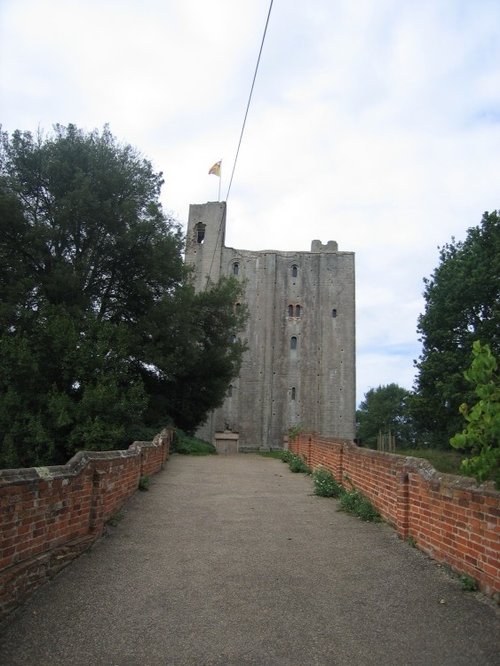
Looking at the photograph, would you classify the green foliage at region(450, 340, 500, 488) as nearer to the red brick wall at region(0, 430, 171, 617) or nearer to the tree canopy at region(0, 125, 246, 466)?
the red brick wall at region(0, 430, 171, 617)

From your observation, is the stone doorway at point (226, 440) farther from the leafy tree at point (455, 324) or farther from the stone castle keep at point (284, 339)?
the leafy tree at point (455, 324)

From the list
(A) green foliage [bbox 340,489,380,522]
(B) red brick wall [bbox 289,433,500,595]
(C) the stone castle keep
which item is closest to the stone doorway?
(C) the stone castle keep

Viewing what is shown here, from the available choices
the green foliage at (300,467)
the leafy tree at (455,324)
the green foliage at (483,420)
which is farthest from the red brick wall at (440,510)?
the leafy tree at (455,324)

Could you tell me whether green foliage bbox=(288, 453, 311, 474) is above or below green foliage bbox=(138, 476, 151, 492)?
above

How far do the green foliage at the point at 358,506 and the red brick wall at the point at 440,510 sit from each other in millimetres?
97

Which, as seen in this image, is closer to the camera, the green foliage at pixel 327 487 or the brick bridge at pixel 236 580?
the brick bridge at pixel 236 580

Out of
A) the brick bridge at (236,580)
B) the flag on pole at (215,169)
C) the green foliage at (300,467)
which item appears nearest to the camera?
the brick bridge at (236,580)

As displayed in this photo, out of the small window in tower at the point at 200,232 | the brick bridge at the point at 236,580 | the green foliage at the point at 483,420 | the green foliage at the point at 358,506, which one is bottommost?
the brick bridge at the point at 236,580

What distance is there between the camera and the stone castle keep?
45.2 m

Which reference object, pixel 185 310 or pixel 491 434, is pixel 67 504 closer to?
Result: pixel 491 434

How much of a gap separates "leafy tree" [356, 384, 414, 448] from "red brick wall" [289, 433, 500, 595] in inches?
2795

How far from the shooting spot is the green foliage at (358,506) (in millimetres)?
8398

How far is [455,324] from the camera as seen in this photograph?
109ft

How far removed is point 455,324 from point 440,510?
1145 inches
